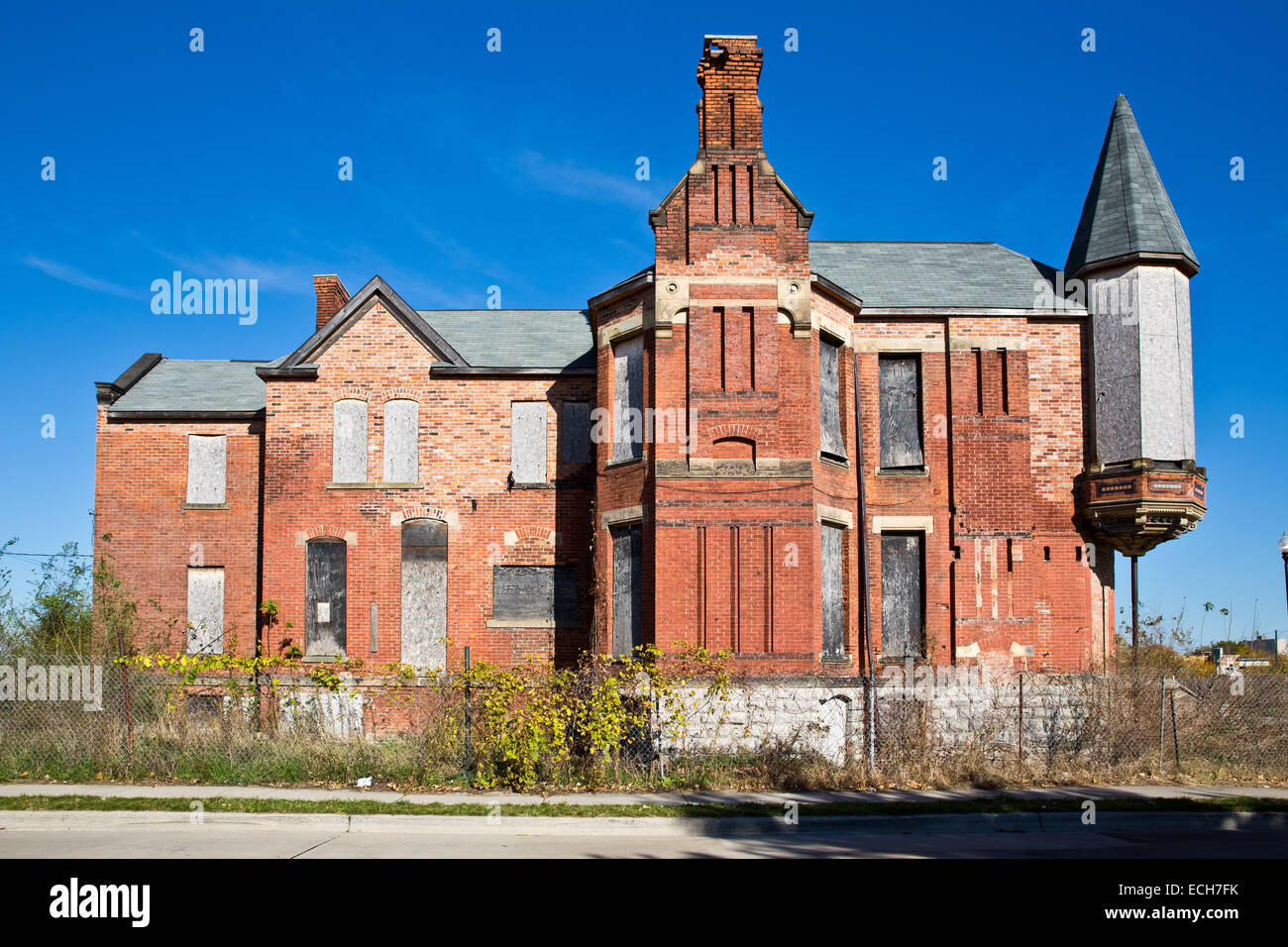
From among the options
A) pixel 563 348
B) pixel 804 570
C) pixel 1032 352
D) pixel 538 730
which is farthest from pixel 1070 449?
pixel 538 730

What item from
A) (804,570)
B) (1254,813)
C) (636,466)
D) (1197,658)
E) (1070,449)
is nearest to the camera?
(1254,813)

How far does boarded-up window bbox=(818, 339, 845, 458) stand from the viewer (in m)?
21.1

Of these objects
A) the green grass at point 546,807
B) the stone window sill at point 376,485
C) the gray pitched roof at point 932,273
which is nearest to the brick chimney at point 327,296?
the stone window sill at point 376,485

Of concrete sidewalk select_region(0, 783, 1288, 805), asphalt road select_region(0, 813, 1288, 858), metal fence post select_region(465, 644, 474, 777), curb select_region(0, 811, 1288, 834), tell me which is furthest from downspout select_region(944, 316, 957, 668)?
metal fence post select_region(465, 644, 474, 777)

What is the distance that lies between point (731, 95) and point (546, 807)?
13.7 m

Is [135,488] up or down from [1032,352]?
down

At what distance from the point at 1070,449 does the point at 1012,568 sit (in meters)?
2.84

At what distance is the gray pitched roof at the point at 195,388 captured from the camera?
25.8 m

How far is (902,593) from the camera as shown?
21.8m

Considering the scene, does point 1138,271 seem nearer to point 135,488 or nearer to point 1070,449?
point 1070,449

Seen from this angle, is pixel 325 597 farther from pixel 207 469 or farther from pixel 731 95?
pixel 731 95

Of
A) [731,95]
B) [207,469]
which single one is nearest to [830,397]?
[731,95]

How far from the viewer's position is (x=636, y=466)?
20516mm

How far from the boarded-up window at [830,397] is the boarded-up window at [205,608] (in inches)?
570
